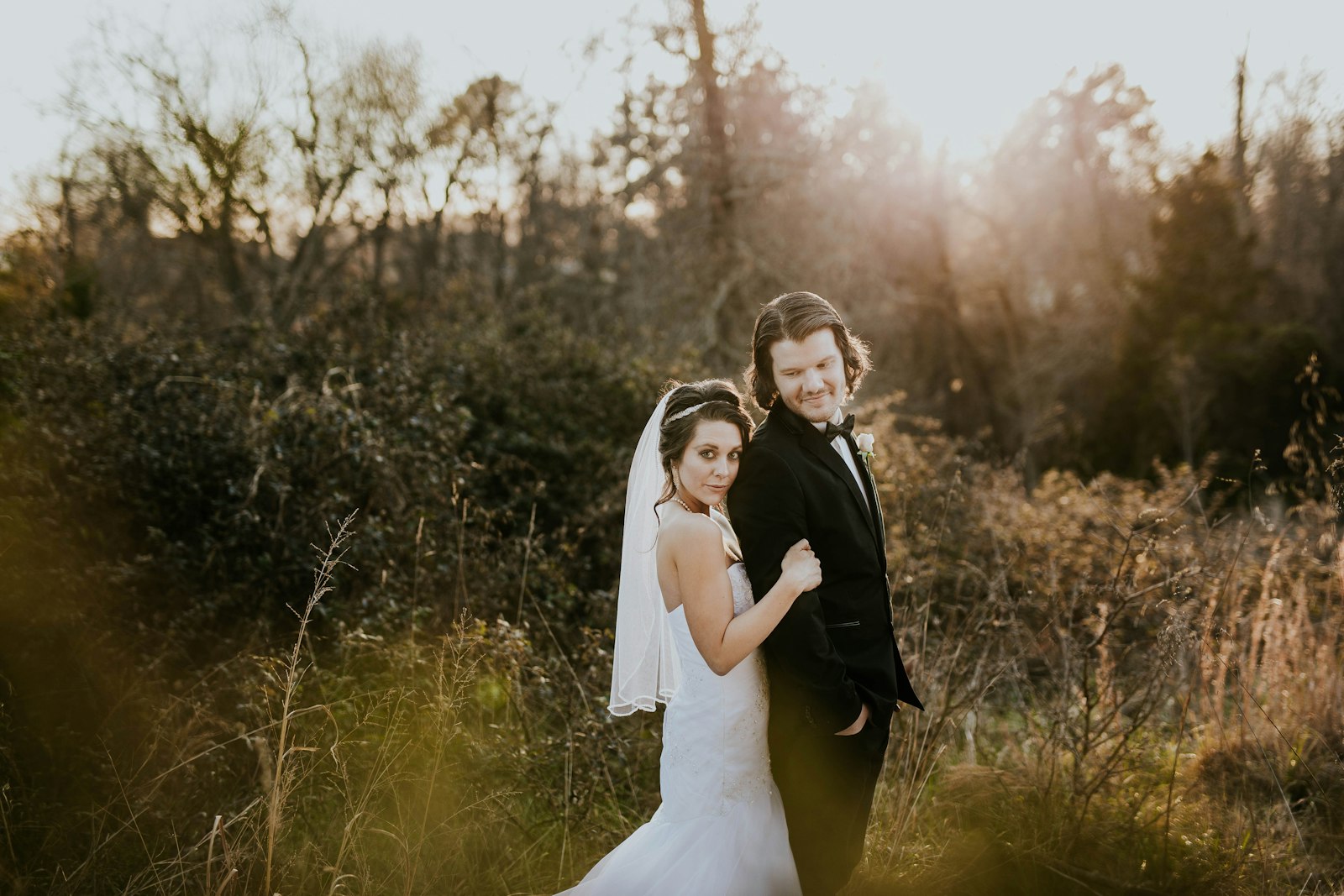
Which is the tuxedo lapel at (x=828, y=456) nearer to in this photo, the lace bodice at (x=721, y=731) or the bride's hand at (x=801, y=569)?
the bride's hand at (x=801, y=569)

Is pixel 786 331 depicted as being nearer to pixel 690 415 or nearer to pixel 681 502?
pixel 690 415

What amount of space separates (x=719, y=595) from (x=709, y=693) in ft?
1.08

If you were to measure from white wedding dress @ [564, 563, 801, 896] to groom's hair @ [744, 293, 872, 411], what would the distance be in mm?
577

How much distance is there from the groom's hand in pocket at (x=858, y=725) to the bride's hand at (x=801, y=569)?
→ 1.26ft

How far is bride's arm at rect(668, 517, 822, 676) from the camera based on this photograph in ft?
8.13

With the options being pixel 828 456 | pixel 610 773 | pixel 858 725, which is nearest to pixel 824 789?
pixel 858 725

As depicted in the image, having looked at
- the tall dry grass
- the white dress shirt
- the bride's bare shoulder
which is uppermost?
the white dress shirt

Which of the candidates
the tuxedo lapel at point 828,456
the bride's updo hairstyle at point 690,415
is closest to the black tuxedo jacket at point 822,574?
the tuxedo lapel at point 828,456

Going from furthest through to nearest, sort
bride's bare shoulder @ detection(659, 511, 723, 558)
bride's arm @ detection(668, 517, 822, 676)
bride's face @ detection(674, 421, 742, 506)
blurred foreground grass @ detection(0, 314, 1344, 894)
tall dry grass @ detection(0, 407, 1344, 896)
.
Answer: blurred foreground grass @ detection(0, 314, 1344, 894)
tall dry grass @ detection(0, 407, 1344, 896)
bride's face @ detection(674, 421, 742, 506)
bride's bare shoulder @ detection(659, 511, 723, 558)
bride's arm @ detection(668, 517, 822, 676)

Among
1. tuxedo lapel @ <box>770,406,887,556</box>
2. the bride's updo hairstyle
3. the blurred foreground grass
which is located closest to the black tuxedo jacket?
tuxedo lapel @ <box>770,406,887,556</box>

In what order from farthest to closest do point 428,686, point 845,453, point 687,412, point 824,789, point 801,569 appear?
point 428,686
point 845,453
point 687,412
point 824,789
point 801,569

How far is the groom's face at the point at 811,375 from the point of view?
2.75m

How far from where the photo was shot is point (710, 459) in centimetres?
270

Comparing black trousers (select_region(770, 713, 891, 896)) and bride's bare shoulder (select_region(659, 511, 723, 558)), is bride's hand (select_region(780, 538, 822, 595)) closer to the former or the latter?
bride's bare shoulder (select_region(659, 511, 723, 558))
